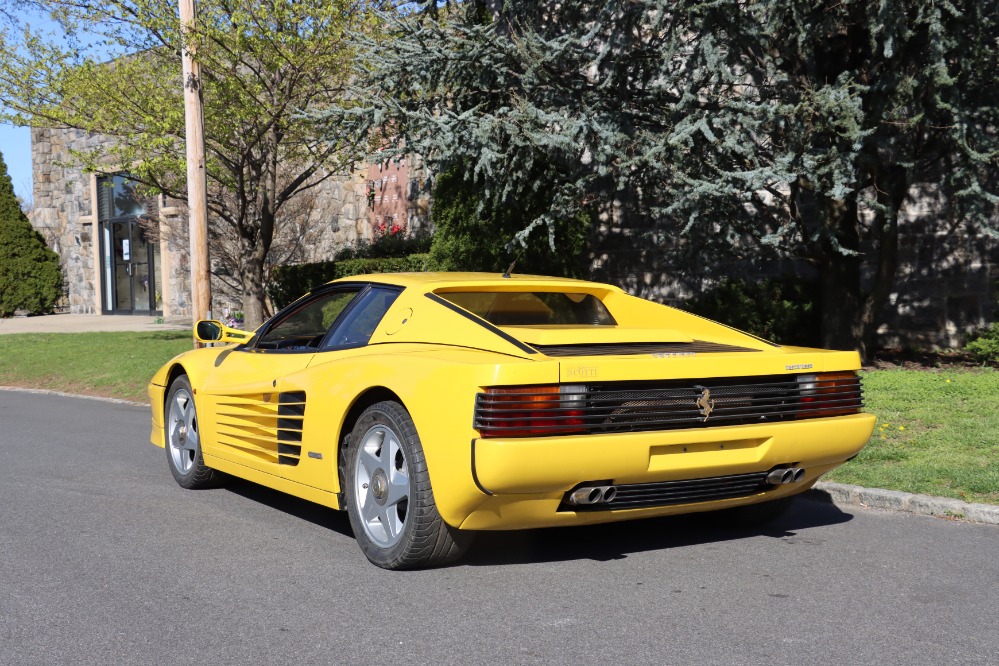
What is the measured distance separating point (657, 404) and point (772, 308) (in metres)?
9.20

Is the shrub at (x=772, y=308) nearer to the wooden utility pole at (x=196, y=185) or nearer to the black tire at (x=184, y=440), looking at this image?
the wooden utility pole at (x=196, y=185)

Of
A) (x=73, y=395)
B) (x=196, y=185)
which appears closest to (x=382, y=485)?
(x=196, y=185)

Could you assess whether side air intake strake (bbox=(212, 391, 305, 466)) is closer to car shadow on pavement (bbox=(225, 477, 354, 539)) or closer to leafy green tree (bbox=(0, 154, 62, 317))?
car shadow on pavement (bbox=(225, 477, 354, 539))

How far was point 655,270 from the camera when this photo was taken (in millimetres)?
17172

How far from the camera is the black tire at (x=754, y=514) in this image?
6.05 metres

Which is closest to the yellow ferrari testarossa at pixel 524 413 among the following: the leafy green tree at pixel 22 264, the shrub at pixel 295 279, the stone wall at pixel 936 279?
the stone wall at pixel 936 279

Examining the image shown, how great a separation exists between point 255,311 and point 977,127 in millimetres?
11919

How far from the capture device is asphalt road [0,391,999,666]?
4.02 meters

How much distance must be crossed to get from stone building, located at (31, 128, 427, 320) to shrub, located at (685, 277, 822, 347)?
8.95 m

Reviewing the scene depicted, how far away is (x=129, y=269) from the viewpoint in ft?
103

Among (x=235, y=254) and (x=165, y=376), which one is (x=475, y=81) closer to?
(x=165, y=376)

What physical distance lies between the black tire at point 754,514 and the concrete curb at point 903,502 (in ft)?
2.94

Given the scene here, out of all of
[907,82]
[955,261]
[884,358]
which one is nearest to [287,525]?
[907,82]

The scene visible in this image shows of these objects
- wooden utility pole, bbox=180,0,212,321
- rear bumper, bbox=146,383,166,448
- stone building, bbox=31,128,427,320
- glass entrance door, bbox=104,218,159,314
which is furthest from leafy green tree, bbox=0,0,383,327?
glass entrance door, bbox=104,218,159,314
